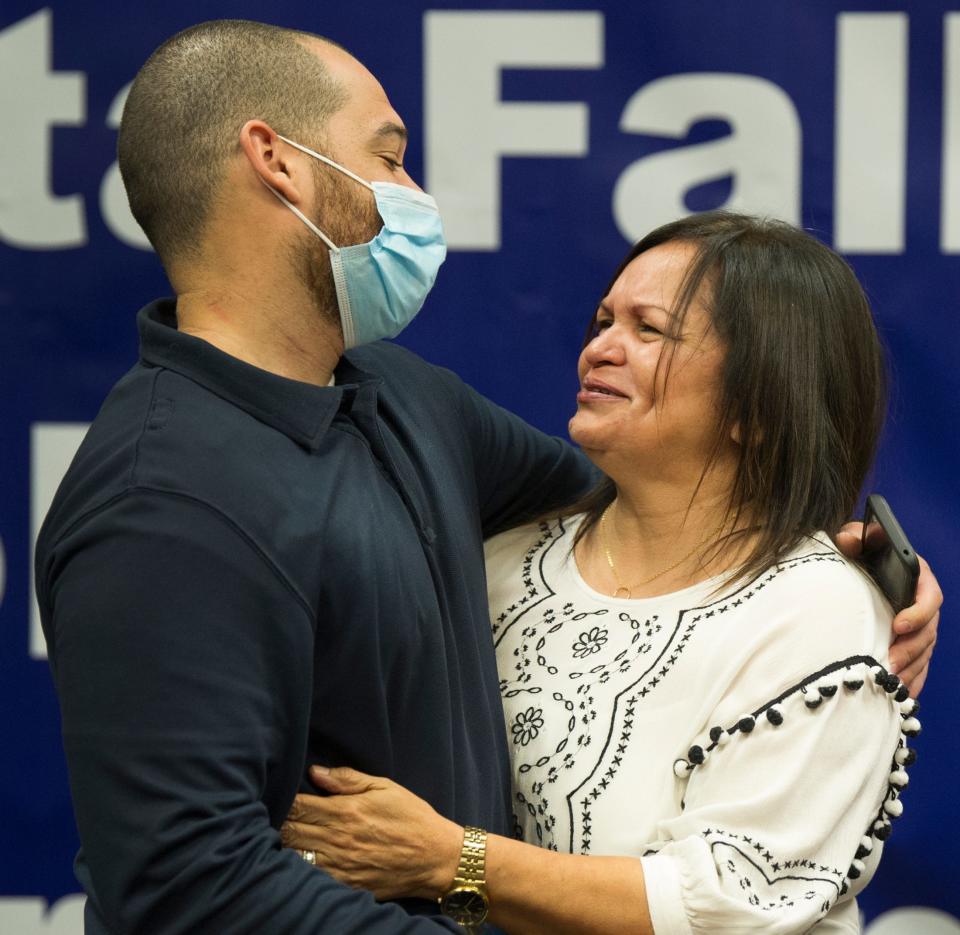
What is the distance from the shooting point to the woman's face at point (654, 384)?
1740mm

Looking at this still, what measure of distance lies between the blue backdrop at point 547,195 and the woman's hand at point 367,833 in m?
1.07

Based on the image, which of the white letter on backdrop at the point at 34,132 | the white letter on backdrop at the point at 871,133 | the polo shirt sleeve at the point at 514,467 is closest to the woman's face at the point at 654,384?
the polo shirt sleeve at the point at 514,467

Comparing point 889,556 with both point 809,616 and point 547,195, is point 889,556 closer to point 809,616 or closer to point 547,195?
point 809,616

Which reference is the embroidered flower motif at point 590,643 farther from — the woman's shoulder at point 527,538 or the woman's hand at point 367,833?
the woman's hand at point 367,833

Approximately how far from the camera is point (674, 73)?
2.36 m

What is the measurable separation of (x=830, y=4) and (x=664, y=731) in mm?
1326

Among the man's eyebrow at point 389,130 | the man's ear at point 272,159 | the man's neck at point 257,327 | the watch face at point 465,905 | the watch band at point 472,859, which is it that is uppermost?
the man's eyebrow at point 389,130

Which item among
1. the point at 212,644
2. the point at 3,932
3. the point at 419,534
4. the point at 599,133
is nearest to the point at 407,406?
the point at 419,534

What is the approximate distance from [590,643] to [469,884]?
0.35m

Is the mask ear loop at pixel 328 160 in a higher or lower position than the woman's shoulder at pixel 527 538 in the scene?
higher

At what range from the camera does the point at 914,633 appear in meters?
1.66

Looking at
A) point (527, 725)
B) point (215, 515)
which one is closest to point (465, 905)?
point (527, 725)

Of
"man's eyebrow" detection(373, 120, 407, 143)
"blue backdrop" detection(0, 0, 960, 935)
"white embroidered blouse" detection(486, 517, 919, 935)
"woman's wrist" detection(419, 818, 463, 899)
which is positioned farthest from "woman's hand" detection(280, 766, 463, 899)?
"blue backdrop" detection(0, 0, 960, 935)

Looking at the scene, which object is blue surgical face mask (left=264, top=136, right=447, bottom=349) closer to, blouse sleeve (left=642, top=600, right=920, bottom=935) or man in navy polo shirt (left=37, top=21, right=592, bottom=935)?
man in navy polo shirt (left=37, top=21, right=592, bottom=935)
